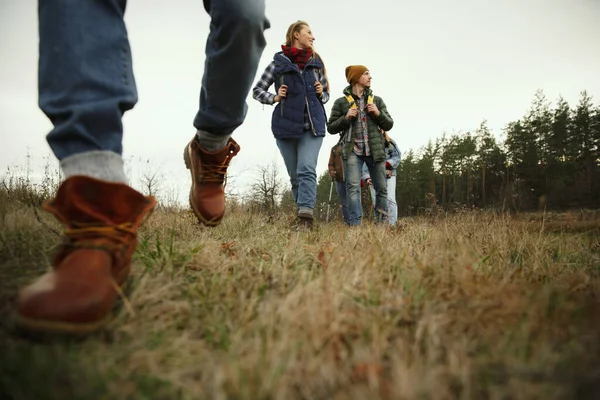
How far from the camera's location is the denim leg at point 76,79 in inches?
41.0

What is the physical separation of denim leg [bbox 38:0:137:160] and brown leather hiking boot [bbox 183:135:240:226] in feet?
2.07

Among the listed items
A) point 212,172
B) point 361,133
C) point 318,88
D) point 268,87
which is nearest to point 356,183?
point 361,133

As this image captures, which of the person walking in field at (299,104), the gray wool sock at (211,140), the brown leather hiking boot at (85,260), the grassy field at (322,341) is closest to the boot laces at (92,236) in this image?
the brown leather hiking boot at (85,260)

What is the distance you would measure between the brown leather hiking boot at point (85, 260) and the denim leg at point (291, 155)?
323cm

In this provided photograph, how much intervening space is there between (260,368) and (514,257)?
82.2 inches

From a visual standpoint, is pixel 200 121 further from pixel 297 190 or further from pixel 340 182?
pixel 340 182

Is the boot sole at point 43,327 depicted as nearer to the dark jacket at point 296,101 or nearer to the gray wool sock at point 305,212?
the gray wool sock at point 305,212

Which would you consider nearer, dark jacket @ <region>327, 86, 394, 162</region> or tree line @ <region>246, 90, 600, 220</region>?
dark jacket @ <region>327, 86, 394, 162</region>

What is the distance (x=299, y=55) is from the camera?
4406mm

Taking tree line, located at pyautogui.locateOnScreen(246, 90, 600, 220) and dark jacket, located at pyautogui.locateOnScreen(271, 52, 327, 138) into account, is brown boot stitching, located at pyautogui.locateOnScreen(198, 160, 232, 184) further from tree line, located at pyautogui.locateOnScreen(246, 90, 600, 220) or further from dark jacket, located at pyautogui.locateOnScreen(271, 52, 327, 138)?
tree line, located at pyautogui.locateOnScreen(246, 90, 600, 220)

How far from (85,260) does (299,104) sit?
3612 millimetres

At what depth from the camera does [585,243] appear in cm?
324

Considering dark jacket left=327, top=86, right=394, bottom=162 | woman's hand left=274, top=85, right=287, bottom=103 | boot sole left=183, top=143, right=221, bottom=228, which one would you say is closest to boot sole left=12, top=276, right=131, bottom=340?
boot sole left=183, top=143, right=221, bottom=228

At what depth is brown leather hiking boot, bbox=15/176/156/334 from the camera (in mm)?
762
